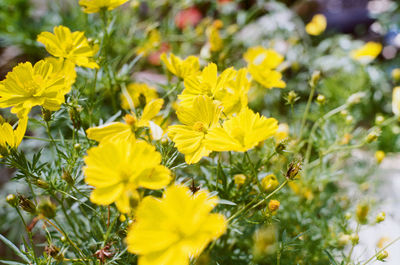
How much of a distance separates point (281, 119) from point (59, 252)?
1.15m

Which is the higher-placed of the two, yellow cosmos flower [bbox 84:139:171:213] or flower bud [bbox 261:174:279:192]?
yellow cosmos flower [bbox 84:139:171:213]

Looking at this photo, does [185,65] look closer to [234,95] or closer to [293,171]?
[234,95]

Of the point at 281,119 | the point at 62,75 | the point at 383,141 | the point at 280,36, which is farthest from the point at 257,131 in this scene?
the point at 280,36

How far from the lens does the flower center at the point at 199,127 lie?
22.3 inches

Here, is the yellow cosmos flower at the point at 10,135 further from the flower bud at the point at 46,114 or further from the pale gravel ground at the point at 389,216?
the pale gravel ground at the point at 389,216

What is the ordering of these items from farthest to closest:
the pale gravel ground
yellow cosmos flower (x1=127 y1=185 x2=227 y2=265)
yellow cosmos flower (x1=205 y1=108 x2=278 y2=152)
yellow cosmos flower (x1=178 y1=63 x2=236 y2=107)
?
the pale gravel ground, yellow cosmos flower (x1=178 y1=63 x2=236 y2=107), yellow cosmos flower (x1=205 y1=108 x2=278 y2=152), yellow cosmos flower (x1=127 y1=185 x2=227 y2=265)

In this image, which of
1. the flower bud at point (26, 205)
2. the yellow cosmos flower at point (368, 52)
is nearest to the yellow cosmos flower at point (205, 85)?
the flower bud at point (26, 205)

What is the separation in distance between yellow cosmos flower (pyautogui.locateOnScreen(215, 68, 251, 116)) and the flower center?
0.19 ft

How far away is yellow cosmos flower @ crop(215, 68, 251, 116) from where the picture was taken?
603 millimetres

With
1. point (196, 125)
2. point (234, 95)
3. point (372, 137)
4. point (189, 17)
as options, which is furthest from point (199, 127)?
point (189, 17)

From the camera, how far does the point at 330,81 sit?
1.63 meters

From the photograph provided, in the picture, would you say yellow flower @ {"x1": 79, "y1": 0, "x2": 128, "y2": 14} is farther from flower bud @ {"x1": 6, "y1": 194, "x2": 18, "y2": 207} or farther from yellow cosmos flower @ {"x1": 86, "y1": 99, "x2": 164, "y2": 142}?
flower bud @ {"x1": 6, "y1": 194, "x2": 18, "y2": 207}

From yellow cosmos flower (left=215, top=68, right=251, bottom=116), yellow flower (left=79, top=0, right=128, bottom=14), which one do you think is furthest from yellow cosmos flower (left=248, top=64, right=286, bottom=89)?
yellow flower (left=79, top=0, right=128, bottom=14)

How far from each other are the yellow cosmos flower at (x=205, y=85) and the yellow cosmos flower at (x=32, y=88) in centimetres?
23
